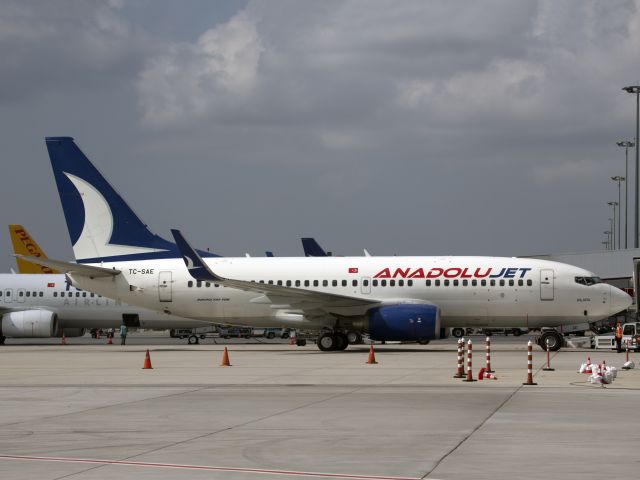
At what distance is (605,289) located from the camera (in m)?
40.5

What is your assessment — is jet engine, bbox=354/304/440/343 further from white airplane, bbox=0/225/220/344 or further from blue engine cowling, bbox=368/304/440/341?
white airplane, bbox=0/225/220/344

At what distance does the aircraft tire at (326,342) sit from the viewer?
41.7 meters

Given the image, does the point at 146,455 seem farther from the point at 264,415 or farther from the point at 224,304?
the point at 224,304

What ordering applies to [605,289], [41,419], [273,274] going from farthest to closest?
[273,274] → [605,289] → [41,419]

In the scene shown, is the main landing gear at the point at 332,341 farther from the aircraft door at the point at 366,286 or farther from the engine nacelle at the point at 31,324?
the engine nacelle at the point at 31,324

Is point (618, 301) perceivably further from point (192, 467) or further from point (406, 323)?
point (192, 467)

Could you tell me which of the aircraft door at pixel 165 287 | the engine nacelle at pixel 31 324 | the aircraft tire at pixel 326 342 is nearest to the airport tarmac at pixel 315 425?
the aircraft tire at pixel 326 342

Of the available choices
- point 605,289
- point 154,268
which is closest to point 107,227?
point 154,268

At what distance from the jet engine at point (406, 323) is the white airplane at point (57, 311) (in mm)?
13352

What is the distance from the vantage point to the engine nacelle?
173ft

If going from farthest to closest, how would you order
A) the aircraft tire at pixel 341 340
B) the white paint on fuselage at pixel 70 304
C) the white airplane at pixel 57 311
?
the white airplane at pixel 57 311 → the white paint on fuselage at pixel 70 304 → the aircraft tire at pixel 341 340

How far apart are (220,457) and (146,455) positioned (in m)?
0.90

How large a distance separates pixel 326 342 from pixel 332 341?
0.26 m

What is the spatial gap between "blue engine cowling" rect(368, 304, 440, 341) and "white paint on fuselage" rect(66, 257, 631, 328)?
1.17 metres
